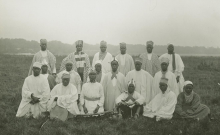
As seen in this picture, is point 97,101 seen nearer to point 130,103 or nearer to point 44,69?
point 130,103

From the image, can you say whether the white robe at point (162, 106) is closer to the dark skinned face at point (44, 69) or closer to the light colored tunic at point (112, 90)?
the light colored tunic at point (112, 90)

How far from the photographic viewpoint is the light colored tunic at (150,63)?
8.10m

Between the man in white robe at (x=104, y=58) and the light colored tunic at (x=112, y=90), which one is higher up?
the man in white robe at (x=104, y=58)

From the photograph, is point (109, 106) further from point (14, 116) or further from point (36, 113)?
point (14, 116)

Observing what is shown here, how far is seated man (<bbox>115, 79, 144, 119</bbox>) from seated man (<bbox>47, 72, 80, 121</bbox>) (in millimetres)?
1372

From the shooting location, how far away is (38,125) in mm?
6105

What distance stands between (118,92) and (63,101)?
6.05 ft

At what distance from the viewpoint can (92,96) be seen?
722 centimetres

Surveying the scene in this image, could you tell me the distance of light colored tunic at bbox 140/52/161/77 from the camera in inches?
319

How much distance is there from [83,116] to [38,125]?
1290 millimetres

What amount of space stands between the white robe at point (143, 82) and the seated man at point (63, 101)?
1.91 metres

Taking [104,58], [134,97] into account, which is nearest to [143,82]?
[134,97]

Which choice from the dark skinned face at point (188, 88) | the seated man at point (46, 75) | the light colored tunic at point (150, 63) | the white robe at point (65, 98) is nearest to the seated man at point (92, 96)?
the white robe at point (65, 98)

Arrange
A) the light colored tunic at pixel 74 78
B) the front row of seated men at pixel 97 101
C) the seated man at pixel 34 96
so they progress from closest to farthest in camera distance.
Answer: the front row of seated men at pixel 97 101, the seated man at pixel 34 96, the light colored tunic at pixel 74 78
